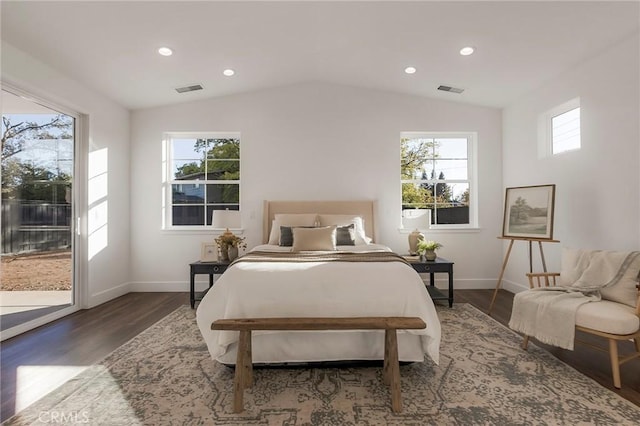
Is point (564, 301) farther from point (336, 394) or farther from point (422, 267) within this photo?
point (336, 394)

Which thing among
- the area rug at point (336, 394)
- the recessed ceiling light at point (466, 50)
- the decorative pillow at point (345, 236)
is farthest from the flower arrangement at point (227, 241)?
the recessed ceiling light at point (466, 50)

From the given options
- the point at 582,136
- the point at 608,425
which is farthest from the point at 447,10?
the point at 608,425

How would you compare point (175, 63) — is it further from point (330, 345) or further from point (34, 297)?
point (330, 345)

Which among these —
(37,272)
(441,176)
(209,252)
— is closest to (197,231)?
(209,252)

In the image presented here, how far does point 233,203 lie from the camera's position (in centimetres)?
484

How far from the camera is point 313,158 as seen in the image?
15.4ft

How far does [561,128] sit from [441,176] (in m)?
1.58

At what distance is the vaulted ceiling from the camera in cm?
266

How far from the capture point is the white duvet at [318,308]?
2209 mm

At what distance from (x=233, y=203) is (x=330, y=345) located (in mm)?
3101

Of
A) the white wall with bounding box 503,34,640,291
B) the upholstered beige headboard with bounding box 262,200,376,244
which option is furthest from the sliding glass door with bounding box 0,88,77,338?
the white wall with bounding box 503,34,640,291

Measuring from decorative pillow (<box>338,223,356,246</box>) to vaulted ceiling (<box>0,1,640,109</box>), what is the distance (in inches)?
80.7

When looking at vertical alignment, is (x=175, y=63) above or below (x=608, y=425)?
above

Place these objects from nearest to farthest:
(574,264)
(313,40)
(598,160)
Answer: (574,264), (598,160), (313,40)
